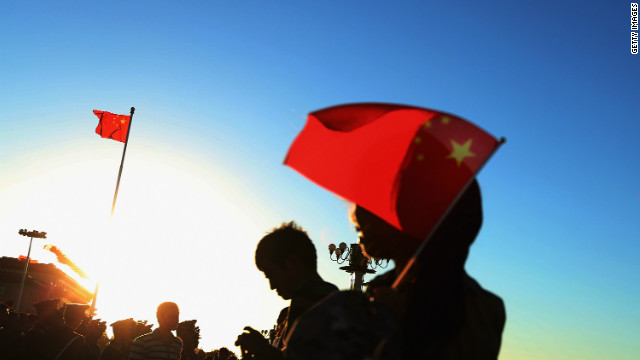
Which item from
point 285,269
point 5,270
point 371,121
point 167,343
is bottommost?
point 167,343

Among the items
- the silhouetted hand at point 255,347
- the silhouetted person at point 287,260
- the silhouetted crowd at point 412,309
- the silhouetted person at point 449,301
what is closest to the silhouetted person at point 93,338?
the silhouetted person at point 287,260

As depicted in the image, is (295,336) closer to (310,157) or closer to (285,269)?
(310,157)

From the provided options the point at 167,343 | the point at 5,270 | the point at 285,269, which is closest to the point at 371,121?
the point at 285,269

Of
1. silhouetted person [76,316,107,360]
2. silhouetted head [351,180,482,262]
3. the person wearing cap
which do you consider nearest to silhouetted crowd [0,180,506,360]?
silhouetted head [351,180,482,262]

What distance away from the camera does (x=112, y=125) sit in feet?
79.4

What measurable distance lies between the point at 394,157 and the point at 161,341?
5186 mm

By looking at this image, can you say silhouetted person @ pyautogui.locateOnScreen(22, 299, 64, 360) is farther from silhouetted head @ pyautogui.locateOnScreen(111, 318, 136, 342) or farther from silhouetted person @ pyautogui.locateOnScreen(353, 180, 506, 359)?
silhouetted person @ pyautogui.locateOnScreen(353, 180, 506, 359)

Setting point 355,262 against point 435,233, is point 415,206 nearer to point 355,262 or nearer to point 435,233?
point 435,233

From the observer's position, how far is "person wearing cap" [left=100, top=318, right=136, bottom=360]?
7.05 metres

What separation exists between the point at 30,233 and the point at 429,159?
58.3 m

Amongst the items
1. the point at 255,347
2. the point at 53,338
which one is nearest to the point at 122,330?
the point at 53,338

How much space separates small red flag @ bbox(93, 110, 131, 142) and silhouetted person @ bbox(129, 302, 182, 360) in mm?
19042

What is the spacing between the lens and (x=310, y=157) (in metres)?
2.55

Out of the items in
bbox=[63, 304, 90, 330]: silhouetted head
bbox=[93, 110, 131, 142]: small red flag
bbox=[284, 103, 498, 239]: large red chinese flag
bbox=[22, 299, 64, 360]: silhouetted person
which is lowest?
bbox=[22, 299, 64, 360]: silhouetted person
